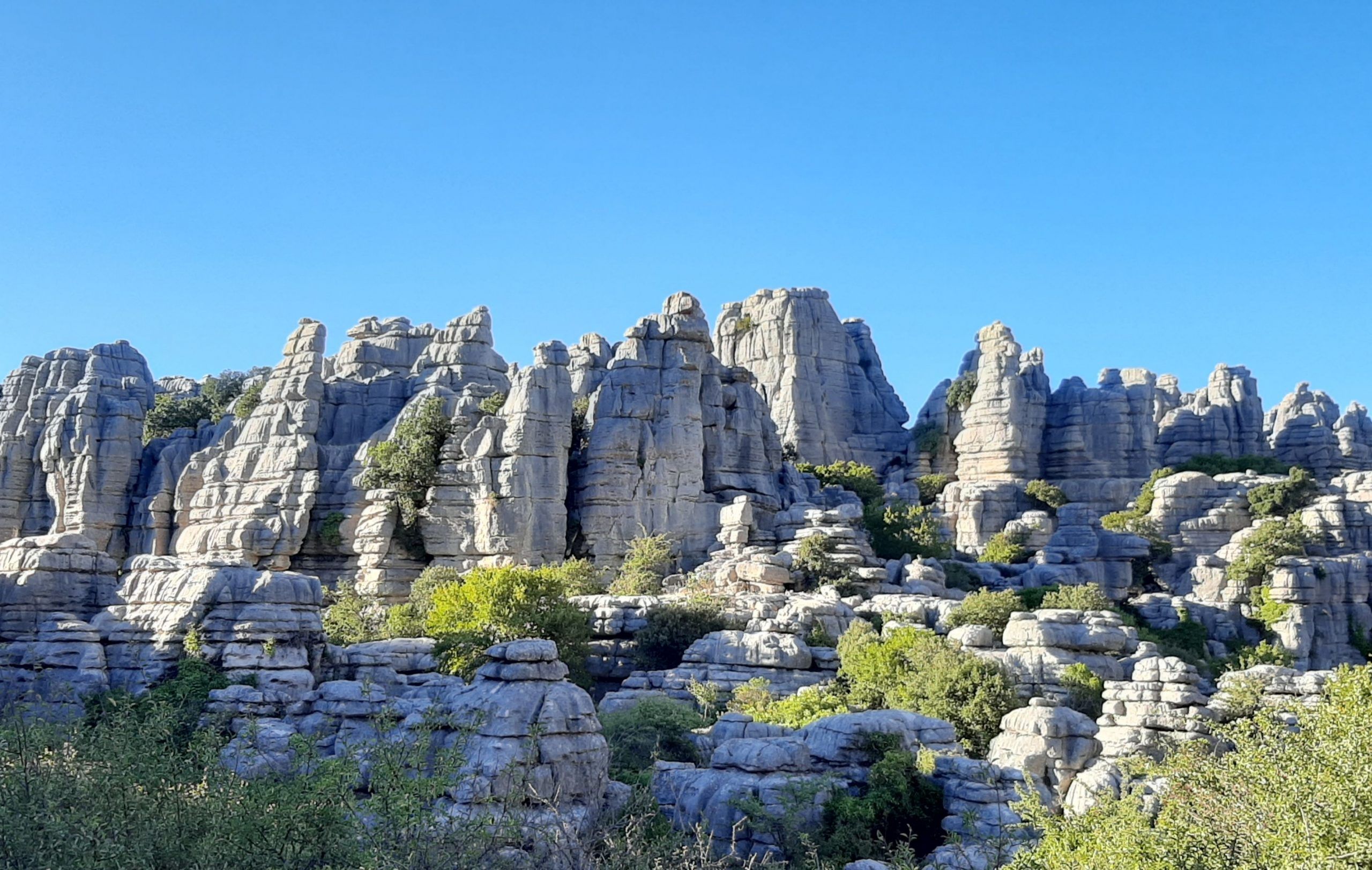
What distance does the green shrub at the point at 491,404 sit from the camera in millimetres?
44625

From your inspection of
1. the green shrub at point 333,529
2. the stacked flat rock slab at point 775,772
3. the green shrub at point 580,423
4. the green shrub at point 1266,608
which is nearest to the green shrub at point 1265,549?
the green shrub at point 1266,608

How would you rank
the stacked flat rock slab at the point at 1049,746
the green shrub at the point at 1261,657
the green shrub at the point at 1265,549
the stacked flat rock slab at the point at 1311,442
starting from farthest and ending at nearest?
the stacked flat rock slab at the point at 1311,442 → the green shrub at the point at 1265,549 → the green shrub at the point at 1261,657 → the stacked flat rock slab at the point at 1049,746

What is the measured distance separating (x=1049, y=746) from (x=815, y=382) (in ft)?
148

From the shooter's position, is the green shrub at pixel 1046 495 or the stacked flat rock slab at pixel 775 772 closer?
the stacked flat rock slab at pixel 775 772

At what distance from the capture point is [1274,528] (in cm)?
4453

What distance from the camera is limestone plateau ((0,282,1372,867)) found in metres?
20.6

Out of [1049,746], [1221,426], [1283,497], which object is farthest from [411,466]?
[1221,426]

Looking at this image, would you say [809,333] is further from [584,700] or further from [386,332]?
[584,700]

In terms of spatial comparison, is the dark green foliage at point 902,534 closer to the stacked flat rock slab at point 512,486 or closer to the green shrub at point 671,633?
the stacked flat rock slab at point 512,486

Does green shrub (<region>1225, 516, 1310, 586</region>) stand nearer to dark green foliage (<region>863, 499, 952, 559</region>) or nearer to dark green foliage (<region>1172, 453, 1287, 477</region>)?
dark green foliage (<region>863, 499, 952, 559</region>)

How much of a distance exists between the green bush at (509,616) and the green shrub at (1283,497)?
3043cm

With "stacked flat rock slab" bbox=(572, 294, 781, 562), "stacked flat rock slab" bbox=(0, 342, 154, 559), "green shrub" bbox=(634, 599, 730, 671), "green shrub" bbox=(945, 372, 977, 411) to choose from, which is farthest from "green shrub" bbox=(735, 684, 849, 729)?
"green shrub" bbox=(945, 372, 977, 411)

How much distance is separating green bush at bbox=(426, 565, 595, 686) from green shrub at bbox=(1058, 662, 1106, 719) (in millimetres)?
10956

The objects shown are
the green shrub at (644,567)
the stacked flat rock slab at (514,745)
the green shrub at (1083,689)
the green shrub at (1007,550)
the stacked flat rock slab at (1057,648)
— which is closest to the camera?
the stacked flat rock slab at (514,745)
